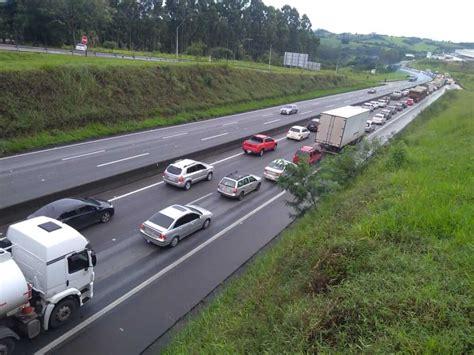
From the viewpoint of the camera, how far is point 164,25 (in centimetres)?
7850

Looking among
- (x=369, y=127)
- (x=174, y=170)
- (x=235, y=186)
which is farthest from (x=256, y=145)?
(x=369, y=127)

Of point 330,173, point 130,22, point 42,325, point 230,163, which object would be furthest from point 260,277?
point 130,22

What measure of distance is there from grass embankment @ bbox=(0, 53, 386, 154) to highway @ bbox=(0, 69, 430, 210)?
1.82 m

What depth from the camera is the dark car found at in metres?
13.5

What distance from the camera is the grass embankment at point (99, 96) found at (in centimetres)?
2486

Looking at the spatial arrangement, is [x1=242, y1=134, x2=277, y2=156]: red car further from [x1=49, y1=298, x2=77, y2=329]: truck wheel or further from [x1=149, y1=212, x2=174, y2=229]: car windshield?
[x1=49, y1=298, x2=77, y2=329]: truck wheel

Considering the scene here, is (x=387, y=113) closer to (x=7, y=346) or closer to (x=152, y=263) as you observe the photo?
(x=152, y=263)

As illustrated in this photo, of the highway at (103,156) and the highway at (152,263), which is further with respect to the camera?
the highway at (103,156)

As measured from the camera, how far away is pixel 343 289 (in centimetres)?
685

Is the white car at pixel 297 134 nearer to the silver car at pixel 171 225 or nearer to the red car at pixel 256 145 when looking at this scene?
the red car at pixel 256 145

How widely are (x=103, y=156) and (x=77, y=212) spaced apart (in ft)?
33.0

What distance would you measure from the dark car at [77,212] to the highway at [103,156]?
226cm

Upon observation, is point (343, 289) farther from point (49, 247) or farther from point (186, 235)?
point (186, 235)

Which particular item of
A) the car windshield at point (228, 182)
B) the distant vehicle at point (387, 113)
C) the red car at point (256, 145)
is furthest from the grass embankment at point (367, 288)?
the distant vehicle at point (387, 113)
